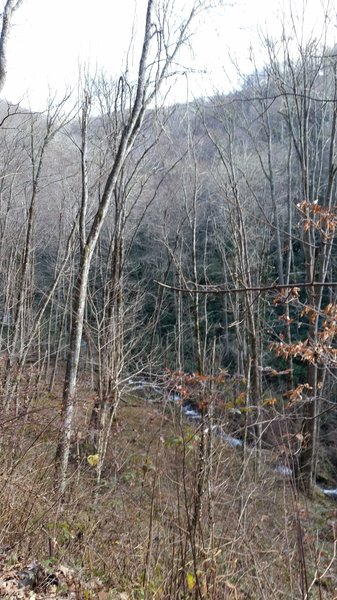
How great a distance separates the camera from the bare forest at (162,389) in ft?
11.1

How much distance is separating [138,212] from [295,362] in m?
8.67

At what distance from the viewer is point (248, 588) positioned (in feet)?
11.8

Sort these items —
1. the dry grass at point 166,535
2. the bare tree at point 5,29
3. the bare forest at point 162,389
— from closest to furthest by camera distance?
the dry grass at point 166,535, the bare forest at point 162,389, the bare tree at point 5,29

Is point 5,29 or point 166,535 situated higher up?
point 5,29

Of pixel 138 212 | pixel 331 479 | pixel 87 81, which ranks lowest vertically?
pixel 331 479

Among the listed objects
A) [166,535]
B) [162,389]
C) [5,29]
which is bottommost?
[162,389]

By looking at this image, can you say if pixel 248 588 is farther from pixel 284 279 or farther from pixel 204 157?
pixel 204 157

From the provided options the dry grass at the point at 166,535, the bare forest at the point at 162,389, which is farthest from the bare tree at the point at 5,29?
the dry grass at the point at 166,535

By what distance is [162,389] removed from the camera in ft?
32.1

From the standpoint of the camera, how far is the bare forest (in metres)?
3.37

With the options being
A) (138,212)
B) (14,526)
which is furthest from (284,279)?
(14,526)

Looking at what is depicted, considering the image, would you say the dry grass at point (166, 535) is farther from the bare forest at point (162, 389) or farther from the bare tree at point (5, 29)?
the bare tree at point (5, 29)

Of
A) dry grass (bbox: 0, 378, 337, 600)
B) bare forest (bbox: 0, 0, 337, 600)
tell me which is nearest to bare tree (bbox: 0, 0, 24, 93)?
bare forest (bbox: 0, 0, 337, 600)

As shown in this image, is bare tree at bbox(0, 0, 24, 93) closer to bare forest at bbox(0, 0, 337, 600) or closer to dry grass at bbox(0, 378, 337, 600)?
bare forest at bbox(0, 0, 337, 600)
